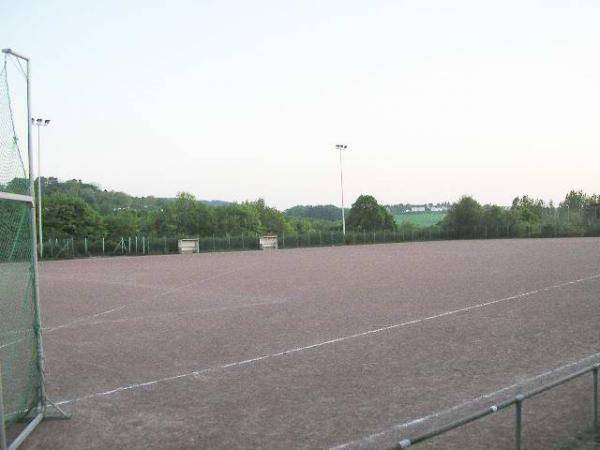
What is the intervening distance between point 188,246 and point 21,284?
1708 inches

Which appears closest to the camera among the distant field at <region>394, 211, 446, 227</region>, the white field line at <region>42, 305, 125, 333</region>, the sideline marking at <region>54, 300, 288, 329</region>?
the white field line at <region>42, 305, 125, 333</region>

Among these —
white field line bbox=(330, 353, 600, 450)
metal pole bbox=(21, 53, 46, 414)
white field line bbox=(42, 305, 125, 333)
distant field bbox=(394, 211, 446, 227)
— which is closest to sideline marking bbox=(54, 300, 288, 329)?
white field line bbox=(42, 305, 125, 333)

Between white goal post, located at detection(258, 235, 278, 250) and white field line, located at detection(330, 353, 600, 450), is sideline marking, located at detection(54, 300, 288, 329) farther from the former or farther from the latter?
white goal post, located at detection(258, 235, 278, 250)

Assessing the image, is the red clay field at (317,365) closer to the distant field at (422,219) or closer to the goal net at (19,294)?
the goal net at (19,294)

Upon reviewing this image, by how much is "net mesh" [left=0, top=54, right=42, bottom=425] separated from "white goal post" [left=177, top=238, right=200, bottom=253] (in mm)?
43044

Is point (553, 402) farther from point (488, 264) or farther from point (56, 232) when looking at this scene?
point (56, 232)

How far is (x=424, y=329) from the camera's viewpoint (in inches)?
454

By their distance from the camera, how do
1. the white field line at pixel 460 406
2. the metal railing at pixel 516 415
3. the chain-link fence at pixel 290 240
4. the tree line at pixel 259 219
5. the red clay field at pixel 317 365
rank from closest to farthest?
the metal railing at pixel 516 415 → the white field line at pixel 460 406 → the red clay field at pixel 317 365 → the chain-link fence at pixel 290 240 → the tree line at pixel 259 219

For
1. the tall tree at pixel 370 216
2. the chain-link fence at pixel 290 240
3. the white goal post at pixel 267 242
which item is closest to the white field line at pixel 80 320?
the chain-link fence at pixel 290 240

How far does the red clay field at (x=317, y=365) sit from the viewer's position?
241 inches

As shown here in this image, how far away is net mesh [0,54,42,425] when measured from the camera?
6059 millimetres

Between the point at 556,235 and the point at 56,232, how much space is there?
183 ft

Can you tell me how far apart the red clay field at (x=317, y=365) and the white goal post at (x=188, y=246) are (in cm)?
3237

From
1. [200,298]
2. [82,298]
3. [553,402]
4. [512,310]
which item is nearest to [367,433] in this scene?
[553,402]
